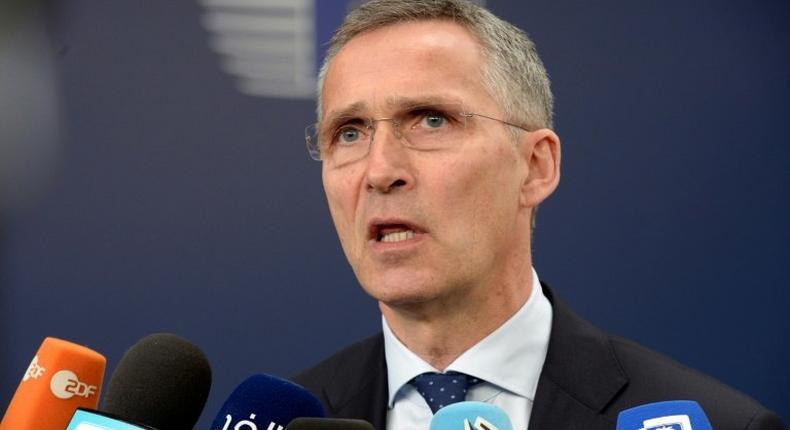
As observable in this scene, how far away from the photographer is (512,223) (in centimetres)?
201

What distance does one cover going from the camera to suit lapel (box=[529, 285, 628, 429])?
1.88m

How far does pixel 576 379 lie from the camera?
194 cm

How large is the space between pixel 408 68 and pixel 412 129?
0.12 meters

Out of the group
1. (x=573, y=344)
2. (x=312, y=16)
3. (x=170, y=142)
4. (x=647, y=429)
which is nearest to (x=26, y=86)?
(x=170, y=142)

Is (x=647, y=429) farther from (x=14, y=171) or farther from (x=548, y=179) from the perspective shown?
(x=14, y=171)

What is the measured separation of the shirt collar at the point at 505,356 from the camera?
1.95 m

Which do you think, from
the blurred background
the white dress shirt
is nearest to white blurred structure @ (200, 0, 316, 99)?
the blurred background

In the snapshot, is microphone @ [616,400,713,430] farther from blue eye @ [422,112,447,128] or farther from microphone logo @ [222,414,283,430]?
blue eye @ [422,112,447,128]

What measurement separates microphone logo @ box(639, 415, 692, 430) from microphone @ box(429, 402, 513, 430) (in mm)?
176

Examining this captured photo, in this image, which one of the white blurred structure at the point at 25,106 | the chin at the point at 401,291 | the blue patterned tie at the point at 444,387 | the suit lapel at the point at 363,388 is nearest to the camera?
the chin at the point at 401,291

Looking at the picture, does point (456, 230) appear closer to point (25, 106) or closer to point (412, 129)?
point (412, 129)

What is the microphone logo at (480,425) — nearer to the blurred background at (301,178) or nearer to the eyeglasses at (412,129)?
the eyeglasses at (412,129)

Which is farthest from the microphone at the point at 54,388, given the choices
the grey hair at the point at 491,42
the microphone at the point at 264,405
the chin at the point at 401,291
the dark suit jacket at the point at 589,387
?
the grey hair at the point at 491,42

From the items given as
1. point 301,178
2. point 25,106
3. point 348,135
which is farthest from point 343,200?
point 25,106
